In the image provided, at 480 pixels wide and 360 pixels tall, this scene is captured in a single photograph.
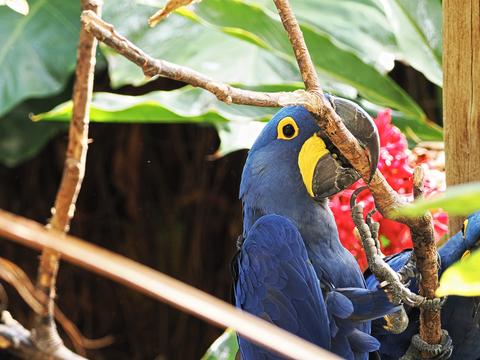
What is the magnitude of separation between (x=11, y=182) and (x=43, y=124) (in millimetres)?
268

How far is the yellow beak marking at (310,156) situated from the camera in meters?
0.91

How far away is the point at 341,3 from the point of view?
5.40 ft

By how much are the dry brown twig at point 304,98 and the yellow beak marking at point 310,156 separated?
199mm

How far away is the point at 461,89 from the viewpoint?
982 mm

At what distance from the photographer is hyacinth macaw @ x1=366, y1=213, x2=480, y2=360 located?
96cm

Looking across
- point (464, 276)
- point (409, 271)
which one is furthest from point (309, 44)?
point (464, 276)

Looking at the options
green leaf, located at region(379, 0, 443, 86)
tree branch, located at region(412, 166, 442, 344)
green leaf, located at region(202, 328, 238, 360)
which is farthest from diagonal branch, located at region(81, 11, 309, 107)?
green leaf, located at region(379, 0, 443, 86)

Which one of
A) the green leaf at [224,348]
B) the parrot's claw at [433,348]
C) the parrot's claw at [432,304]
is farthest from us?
the green leaf at [224,348]

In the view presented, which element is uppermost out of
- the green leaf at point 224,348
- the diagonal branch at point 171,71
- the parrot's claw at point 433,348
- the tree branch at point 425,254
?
the diagonal branch at point 171,71

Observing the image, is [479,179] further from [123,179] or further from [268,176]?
[123,179]

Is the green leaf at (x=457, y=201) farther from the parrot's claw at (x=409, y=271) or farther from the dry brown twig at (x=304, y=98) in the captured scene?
the parrot's claw at (x=409, y=271)

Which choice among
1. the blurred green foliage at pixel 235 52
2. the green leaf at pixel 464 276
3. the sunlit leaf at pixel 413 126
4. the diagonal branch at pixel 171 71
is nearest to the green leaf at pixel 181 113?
the blurred green foliage at pixel 235 52

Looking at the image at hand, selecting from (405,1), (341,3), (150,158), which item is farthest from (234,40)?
(150,158)

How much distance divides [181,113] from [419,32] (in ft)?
1.61
